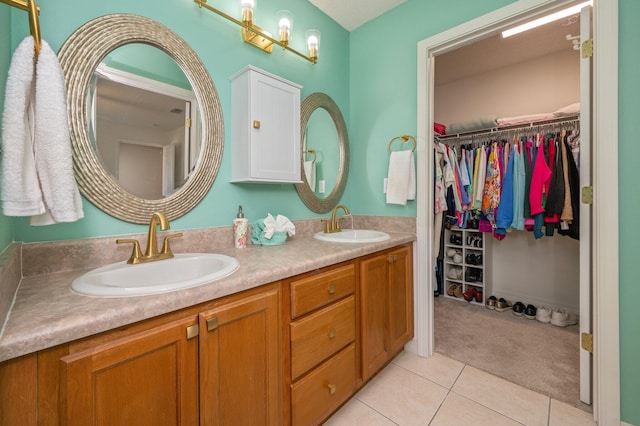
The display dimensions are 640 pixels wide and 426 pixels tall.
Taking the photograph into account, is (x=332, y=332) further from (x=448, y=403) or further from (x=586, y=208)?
(x=586, y=208)

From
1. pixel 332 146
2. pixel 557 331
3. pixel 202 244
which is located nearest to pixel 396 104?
pixel 332 146

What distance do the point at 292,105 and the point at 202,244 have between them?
3.21 ft

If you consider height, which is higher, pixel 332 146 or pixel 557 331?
pixel 332 146

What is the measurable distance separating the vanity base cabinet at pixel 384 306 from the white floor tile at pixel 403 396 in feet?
0.39

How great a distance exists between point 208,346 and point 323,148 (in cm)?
162

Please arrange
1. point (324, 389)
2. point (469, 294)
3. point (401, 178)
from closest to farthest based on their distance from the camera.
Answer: point (324, 389), point (401, 178), point (469, 294)

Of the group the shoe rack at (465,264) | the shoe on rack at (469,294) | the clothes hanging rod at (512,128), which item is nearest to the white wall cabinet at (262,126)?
the clothes hanging rod at (512,128)

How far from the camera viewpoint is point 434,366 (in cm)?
178

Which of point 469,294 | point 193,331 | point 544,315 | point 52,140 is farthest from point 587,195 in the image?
point 52,140

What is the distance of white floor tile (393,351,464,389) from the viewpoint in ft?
5.42

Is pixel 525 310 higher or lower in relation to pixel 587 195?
lower

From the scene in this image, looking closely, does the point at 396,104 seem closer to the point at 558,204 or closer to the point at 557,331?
the point at 558,204

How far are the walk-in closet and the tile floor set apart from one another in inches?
7.1

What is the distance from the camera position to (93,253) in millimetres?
1046
